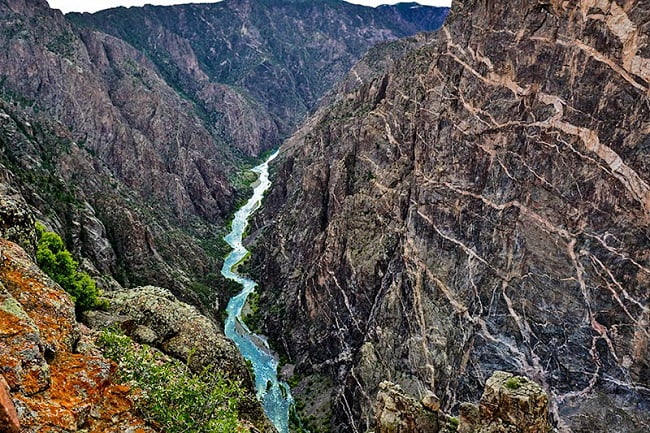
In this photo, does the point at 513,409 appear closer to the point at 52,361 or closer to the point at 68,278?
the point at 52,361

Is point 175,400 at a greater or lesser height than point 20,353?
lesser

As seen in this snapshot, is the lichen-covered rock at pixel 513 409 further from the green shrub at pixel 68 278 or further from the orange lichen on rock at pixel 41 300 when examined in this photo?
the green shrub at pixel 68 278

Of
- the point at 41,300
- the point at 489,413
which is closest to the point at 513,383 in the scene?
the point at 489,413

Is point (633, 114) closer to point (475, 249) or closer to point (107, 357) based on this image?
point (475, 249)

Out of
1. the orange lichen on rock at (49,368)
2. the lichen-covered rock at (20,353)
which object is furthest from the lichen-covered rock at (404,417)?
the lichen-covered rock at (20,353)

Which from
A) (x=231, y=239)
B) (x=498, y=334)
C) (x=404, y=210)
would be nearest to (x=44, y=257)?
(x=498, y=334)

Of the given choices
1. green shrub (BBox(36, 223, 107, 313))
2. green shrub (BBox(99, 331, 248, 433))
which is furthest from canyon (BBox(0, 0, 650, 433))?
green shrub (BBox(36, 223, 107, 313))
